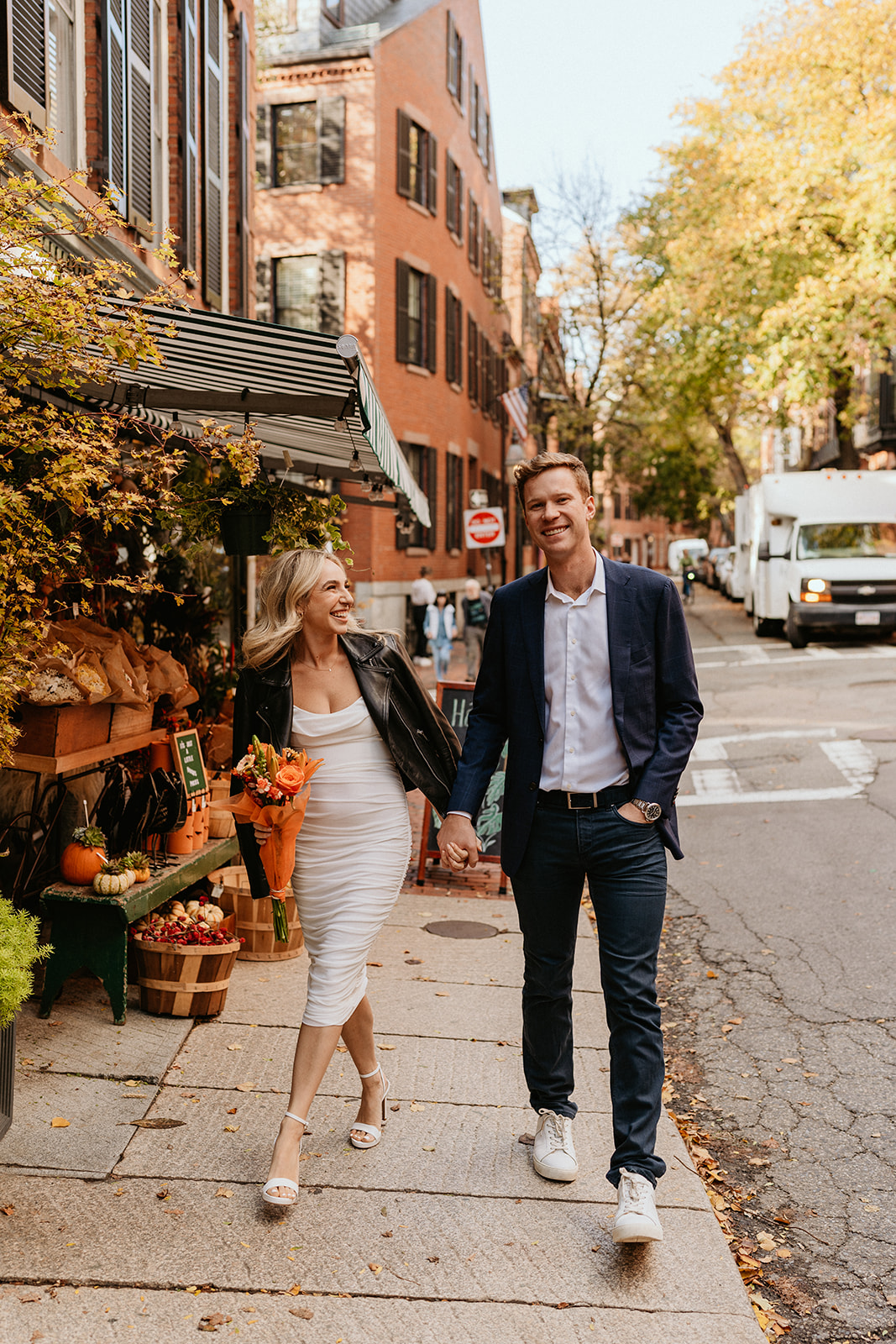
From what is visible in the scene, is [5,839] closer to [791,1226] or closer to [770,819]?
[791,1226]

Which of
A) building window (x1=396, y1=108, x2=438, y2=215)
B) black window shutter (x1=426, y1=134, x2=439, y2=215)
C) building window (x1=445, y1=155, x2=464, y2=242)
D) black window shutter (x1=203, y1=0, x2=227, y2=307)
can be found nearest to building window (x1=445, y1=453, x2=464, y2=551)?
building window (x1=445, y1=155, x2=464, y2=242)

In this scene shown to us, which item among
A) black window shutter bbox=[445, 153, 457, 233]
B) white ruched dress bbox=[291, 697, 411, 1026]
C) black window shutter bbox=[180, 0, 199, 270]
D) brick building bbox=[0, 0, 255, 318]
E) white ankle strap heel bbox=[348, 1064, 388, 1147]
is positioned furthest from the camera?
black window shutter bbox=[445, 153, 457, 233]

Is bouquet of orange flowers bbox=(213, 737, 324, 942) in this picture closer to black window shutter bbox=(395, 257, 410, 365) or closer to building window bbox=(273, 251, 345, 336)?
building window bbox=(273, 251, 345, 336)

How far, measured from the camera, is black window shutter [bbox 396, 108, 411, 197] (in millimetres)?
24688

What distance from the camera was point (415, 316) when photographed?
26.0 meters

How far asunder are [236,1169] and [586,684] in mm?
1830

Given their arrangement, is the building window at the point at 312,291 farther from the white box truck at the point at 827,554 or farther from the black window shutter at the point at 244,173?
the black window shutter at the point at 244,173

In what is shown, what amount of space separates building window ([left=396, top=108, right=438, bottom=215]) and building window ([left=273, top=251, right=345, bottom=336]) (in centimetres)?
235

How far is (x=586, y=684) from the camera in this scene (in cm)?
362

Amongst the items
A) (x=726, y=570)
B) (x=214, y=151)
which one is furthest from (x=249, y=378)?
(x=726, y=570)

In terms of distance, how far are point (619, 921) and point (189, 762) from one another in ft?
10.0

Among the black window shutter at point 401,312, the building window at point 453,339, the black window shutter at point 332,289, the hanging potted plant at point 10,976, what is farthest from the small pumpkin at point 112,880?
the building window at point 453,339

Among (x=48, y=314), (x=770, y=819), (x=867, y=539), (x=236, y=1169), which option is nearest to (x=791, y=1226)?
(x=236, y=1169)

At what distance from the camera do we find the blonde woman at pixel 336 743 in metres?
3.85
